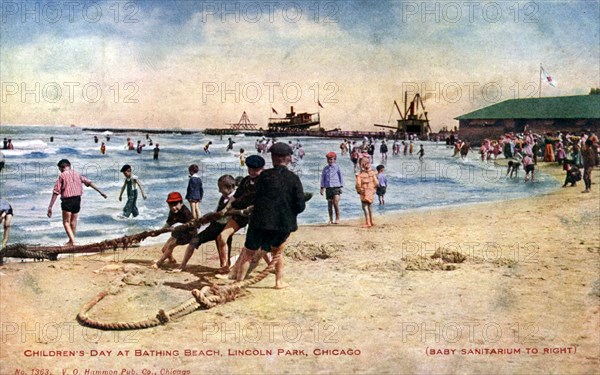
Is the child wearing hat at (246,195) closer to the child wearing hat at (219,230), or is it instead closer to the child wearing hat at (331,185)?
the child wearing hat at (219,230)

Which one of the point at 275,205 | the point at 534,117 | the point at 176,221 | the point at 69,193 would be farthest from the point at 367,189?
the point at 69,193

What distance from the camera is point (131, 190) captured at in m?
4.85

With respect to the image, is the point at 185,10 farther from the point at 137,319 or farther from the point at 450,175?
the point at 450,175

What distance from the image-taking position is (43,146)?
4871 mm

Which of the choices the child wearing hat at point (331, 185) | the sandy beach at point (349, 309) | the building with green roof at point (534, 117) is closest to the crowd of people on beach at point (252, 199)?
the child wearing hat at point (331, 185)

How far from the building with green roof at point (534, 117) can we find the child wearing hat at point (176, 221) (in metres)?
3.03

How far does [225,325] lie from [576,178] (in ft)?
15.1

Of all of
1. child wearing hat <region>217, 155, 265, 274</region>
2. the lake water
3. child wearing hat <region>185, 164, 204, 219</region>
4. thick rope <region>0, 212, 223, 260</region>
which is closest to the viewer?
child wearing hat <region>217, 155, 265, 274</region>

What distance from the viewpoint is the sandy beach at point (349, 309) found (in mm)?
3912

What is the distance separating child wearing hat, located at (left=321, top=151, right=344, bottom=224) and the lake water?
5 centimetres

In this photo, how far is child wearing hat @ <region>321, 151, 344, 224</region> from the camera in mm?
5367

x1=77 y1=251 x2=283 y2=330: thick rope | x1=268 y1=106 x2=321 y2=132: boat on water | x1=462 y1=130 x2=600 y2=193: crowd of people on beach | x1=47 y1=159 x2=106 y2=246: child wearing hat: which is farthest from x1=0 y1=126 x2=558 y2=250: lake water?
x1=77 y1=251 x2=283 y2=330: thick rope

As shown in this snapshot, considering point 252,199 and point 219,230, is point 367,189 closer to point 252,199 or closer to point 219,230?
point 252,199

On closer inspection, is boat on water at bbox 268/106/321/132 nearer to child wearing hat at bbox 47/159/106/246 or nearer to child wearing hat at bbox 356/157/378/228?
child wearing hat at bbox 356/157/378/228
